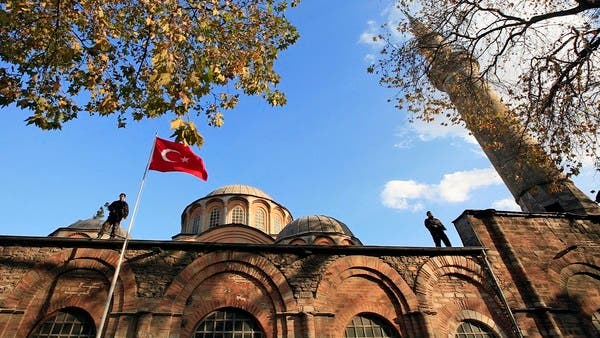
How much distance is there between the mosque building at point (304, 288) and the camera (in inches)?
326

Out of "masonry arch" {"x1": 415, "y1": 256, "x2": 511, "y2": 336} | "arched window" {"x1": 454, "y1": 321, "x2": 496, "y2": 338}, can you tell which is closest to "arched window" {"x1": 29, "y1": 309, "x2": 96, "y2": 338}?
"masonry arch" {"x1": 415, "y1": 256, "x2": 511, "y2": 336}

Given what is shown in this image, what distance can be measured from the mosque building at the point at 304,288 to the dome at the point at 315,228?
8256 mm

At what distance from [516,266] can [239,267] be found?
779cm

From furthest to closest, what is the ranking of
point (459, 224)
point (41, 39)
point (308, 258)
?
point (459, 224)
point (308, 258)
point (41, 39)

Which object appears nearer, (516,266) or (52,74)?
(52,74)

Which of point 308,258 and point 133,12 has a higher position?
point 133,12

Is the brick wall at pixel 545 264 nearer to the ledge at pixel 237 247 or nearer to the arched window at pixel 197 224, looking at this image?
the ledge at pixel 237 247

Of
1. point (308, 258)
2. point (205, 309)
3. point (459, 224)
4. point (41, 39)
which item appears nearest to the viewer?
point (41, 39)

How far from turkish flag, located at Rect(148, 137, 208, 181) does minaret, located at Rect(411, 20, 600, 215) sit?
7451 mm

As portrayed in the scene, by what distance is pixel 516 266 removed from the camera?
1027 cm

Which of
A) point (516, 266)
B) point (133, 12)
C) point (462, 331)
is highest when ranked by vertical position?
A: point (133, 12)

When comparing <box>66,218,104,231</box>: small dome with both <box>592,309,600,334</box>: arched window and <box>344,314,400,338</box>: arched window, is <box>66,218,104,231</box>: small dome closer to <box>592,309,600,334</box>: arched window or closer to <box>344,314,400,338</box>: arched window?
<box>344,314,400,338</box>: arched window

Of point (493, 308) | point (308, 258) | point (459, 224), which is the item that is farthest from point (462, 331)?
point (308, 258)

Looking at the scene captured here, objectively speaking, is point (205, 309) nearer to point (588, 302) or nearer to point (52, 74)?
point (52, 74)
